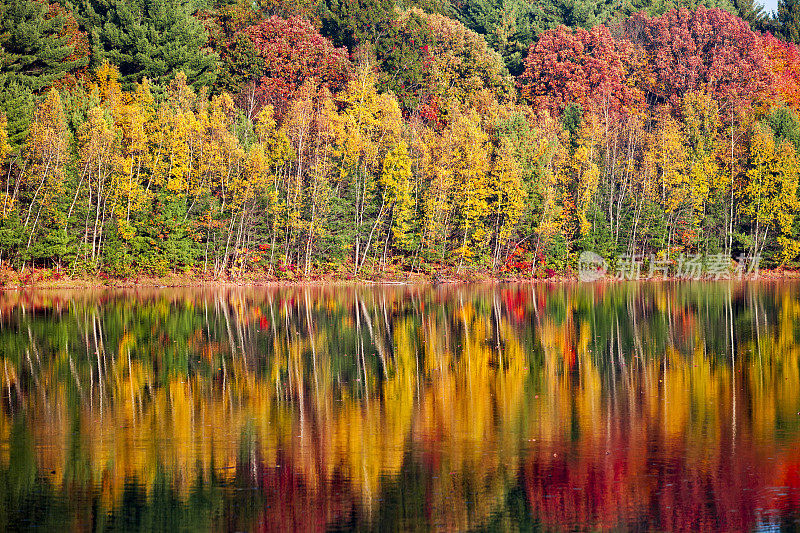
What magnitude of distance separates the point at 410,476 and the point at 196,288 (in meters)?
46.3

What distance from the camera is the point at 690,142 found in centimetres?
8269

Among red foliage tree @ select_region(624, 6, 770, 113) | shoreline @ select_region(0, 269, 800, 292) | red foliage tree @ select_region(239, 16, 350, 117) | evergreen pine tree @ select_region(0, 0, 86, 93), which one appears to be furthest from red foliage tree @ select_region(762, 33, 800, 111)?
evergreen pine tree @ select_region(0, 0, 86, 93)

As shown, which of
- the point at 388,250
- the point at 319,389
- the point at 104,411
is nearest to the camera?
the point at 104,411

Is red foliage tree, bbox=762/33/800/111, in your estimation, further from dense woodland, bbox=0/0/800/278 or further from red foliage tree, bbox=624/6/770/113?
red foliage tree, bbox=624/6/770/113

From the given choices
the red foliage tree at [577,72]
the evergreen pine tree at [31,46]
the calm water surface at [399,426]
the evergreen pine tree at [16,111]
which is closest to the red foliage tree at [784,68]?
the red foliage tree at [577,72]

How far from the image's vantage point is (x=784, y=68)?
315 feet

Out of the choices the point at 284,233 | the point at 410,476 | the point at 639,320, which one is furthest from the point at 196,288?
the point at 410,476

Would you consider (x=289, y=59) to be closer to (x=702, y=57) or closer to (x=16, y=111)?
(x=16, y=111)

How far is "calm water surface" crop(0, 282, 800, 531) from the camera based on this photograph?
11578 mm

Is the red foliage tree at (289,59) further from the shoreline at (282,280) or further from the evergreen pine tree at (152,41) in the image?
the shoreline at (282,280)

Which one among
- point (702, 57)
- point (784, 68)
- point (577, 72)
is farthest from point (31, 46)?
point (784, 68)

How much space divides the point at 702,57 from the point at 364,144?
4428cm

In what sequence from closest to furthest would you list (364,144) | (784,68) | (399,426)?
(399,426)
(364,144)
(784,68)

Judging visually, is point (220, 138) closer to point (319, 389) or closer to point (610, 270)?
point (610, 270)
